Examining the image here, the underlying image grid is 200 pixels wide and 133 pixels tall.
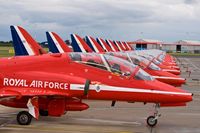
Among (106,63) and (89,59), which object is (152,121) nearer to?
(106,63)

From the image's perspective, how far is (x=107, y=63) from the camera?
38.7 ft

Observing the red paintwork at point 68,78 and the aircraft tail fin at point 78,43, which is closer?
the red paintwork at point 68,78

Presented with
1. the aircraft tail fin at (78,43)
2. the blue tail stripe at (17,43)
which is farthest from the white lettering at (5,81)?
the aircraft tail fin at (78,43)

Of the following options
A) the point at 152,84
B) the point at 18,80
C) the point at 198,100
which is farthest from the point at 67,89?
the point at 198,100

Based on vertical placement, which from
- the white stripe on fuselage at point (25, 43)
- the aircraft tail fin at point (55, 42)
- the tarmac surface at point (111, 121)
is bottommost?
the tarmac surface at point (111, 121)

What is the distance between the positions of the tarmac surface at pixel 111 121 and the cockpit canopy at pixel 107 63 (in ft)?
4.63

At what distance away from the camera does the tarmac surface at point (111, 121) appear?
10859mm

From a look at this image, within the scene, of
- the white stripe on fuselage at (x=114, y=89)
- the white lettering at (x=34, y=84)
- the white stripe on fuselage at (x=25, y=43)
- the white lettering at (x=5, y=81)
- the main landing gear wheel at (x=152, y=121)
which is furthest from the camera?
the white stripe on fuselage at (x=25, y=43)

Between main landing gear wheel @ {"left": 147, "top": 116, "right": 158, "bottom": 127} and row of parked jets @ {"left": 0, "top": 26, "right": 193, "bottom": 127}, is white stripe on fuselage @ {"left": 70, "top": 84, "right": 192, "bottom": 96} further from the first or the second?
main landing gear wheel @ {"left": 147, "top": 116, "right": 158, "bottom": 127}

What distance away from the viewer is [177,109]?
14.9 meters

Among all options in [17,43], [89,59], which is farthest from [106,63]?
[17,43]

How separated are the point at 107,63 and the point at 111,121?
163cm

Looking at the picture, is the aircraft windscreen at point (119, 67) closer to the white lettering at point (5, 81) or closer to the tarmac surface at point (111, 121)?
the tarmac surface at point (111, 121)

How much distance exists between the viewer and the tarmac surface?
1086cm
